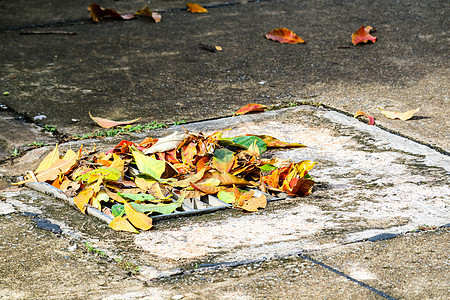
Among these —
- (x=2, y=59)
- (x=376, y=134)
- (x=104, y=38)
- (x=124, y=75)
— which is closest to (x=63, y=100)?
(x=124, y=75)

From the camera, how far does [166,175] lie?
2865 millimetres

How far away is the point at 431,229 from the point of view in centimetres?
238

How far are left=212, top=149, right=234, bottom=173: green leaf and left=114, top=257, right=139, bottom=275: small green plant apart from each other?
77 cm

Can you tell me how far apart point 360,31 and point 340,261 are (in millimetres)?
3258

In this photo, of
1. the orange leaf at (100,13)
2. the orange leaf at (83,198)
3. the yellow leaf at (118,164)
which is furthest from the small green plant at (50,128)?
the orange leaf at (100,13)

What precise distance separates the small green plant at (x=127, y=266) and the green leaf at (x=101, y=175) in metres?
0.62

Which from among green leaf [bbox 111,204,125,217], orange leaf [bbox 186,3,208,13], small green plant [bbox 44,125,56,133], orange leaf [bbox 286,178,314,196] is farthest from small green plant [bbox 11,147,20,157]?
orange leaf [bbox 186,3,208,13]

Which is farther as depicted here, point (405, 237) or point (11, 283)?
point (405, 237)

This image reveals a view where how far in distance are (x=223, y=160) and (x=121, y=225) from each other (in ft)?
2.11

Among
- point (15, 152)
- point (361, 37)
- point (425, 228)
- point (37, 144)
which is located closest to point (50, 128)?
point (37, 144)

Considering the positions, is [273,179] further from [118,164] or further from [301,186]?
[118,164]

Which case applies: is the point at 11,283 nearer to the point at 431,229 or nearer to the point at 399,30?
the point at 431,229

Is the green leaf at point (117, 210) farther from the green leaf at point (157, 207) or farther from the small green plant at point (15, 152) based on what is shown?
the small green plant at point (15, 152)

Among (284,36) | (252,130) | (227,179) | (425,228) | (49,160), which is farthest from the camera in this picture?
(284,36)
